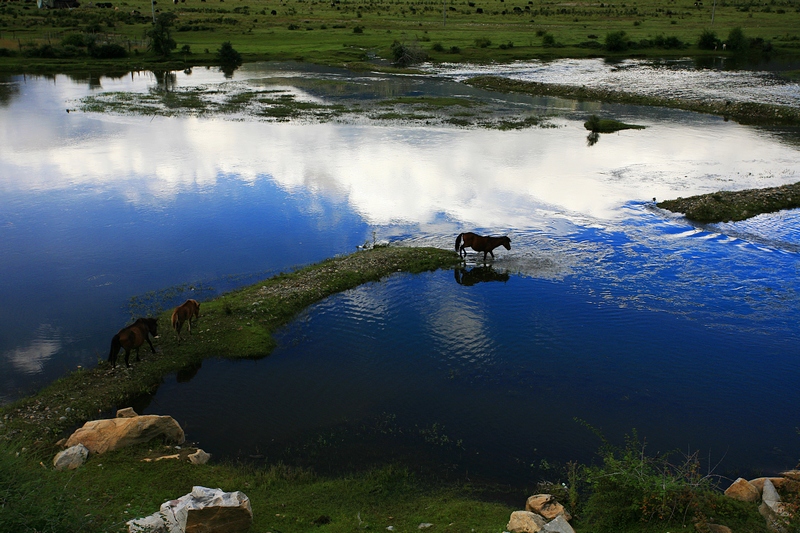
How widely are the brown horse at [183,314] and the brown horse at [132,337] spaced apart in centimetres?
52

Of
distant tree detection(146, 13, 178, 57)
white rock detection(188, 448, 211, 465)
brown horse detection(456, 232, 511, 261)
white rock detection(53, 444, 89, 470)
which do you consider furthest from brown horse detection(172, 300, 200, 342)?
distant tree detection(146, 13, 178, 57)

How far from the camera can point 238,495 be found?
980 cm

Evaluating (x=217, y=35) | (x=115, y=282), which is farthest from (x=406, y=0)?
(x=115, y=282)

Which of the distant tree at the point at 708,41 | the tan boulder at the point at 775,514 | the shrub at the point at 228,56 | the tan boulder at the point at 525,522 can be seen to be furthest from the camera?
the distant tree at the point at 708,41

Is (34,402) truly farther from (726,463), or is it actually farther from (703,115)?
(703,115)

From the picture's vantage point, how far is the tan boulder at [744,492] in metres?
10.6

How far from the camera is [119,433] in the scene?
12.3 metres

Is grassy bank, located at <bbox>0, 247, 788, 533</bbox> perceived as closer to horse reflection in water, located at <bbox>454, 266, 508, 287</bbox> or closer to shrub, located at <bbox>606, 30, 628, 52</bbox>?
horse reflection in water, located at <bbox>454, 266, 508, 287</bbox>

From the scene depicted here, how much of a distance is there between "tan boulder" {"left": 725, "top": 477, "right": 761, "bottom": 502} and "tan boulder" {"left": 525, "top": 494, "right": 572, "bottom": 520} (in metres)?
2.84

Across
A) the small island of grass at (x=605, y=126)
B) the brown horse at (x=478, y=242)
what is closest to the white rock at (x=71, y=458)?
the brown horse at (x=478, y=242)

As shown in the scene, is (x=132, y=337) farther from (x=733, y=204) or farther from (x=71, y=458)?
(x=733, y=204)

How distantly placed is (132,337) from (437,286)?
9.74m

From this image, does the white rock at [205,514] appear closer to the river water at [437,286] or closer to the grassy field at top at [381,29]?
the river water at [437,286]

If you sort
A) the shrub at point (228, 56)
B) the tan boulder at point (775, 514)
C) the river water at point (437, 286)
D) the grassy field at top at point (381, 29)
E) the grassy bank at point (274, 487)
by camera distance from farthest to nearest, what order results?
the grassy field at top at point (381, 29) < the shrub at point (228, 56) < the river water at point (437, 286) < the tan boulder at point (775, 514) < the grassy bank at point (274, 487)
